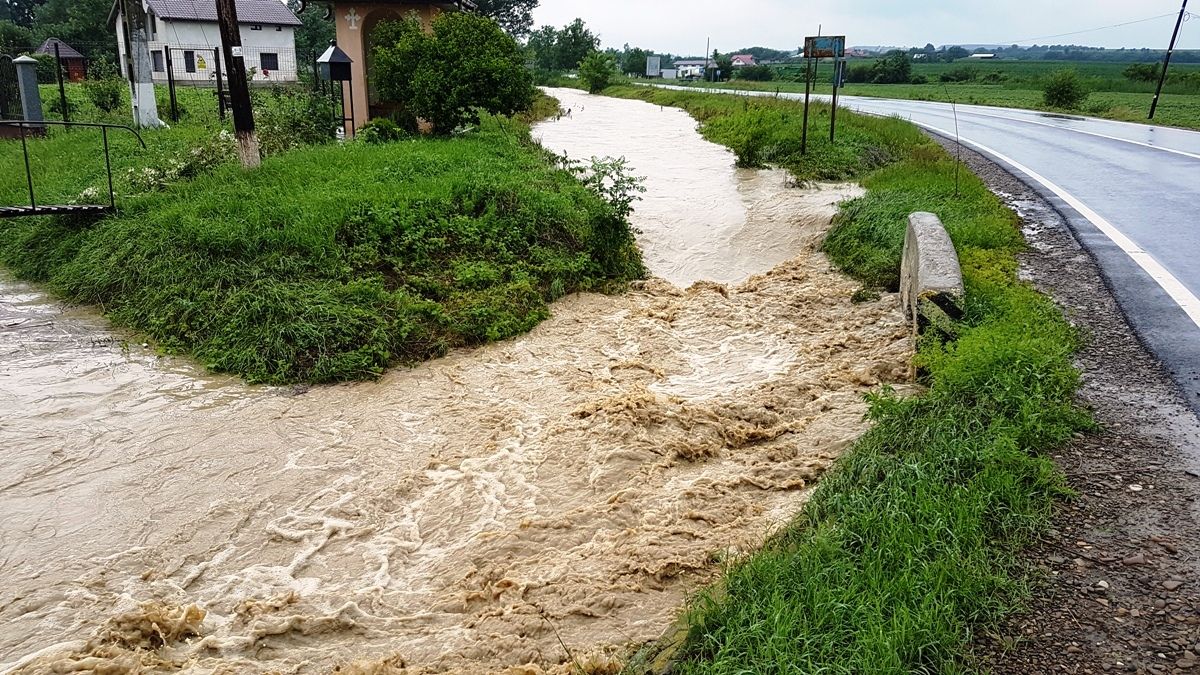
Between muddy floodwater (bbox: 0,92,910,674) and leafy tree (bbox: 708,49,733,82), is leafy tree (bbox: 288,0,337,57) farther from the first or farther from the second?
muddy floodwater (bbox: 0,92,910,674)

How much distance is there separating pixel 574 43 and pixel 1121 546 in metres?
74.8

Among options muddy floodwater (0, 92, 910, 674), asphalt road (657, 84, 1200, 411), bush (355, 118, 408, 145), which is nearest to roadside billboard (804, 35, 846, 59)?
asphalt road (657, 84, 1200, 411)

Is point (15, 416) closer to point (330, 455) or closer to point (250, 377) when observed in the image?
point (250, 377)

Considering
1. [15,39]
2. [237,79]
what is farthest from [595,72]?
[237,79]

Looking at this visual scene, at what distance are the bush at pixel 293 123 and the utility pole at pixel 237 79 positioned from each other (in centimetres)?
221

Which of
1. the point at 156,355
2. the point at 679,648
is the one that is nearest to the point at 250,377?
the point at 156,355

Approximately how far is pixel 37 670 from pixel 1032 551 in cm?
492

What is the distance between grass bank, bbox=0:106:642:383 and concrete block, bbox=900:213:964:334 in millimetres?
3843

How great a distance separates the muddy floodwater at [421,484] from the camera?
4508 millimetres

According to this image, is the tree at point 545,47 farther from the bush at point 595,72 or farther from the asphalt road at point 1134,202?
the asphalt road at point 1134,202

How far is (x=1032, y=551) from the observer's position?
3889mm

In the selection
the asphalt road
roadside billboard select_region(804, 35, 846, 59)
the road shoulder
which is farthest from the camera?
roadside billboard select_region(804, 35, 846, 59)

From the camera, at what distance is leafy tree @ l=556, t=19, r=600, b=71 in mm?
73312

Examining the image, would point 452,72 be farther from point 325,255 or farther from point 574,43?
point 574,43
